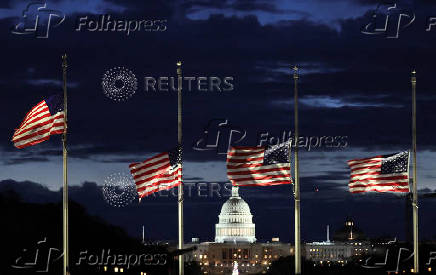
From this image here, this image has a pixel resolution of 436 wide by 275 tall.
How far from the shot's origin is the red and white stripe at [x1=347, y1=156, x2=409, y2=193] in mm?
73562

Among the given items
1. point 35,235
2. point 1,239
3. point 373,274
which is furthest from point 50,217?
point 373,274

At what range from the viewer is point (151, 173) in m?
71.5

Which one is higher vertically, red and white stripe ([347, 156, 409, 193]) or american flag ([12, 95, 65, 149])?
american flag ([12, 95, 65, 149])

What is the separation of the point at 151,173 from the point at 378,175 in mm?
12394

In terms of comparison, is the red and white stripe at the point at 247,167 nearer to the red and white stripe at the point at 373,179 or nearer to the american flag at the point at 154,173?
the american flag at the point at 154,173

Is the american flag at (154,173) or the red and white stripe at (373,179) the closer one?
the american flag at (154,173)

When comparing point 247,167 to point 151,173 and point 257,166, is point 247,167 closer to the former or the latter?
point 257,166

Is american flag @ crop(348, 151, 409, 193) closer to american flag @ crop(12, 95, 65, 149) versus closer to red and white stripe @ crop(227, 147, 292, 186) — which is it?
red and white stripe @ crop(227, 147, 292, 186)

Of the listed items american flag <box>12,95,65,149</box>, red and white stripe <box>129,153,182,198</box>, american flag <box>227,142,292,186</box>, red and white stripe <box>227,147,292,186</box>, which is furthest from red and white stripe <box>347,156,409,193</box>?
american flag <box>12,95,65,149</box>

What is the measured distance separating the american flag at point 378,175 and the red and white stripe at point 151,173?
10.2m

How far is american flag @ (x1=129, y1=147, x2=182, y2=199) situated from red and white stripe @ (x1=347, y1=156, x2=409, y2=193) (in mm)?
9972

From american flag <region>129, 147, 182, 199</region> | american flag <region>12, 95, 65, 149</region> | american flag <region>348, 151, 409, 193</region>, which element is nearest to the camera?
american flag <region>12, 95, 65, 149</region>

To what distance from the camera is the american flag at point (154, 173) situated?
71375 mm

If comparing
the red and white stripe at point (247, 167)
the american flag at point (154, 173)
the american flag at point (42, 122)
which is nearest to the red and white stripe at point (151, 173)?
the american flag at point (154, 173)
